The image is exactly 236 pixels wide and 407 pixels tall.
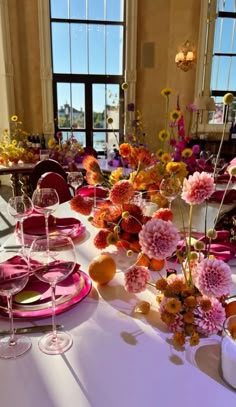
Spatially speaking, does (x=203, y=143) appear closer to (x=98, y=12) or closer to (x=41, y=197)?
(x=98, y=12)

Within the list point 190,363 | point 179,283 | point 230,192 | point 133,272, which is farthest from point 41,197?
point 230,192

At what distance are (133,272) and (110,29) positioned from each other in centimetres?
611

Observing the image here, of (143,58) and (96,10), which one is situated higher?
(96,10)

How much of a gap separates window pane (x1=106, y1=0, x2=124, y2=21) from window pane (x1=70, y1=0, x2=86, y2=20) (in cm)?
43

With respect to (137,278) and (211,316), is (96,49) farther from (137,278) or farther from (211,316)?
(211,316)

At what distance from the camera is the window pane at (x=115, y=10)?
228 inches

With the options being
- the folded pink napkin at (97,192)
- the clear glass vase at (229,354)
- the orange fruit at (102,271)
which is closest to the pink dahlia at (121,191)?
the orange fruit at (102,271)

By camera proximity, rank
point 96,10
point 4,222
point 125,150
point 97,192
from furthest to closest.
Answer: point 96,10
point 4,222
point 97,192
point 125,150

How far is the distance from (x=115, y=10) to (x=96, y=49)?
732 mm

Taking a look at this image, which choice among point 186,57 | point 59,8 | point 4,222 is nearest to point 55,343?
point 4,222

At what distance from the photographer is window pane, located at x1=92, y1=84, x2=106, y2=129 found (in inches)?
242

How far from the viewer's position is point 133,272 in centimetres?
88

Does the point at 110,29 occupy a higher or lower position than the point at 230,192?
higher

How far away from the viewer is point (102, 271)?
3.42ft
